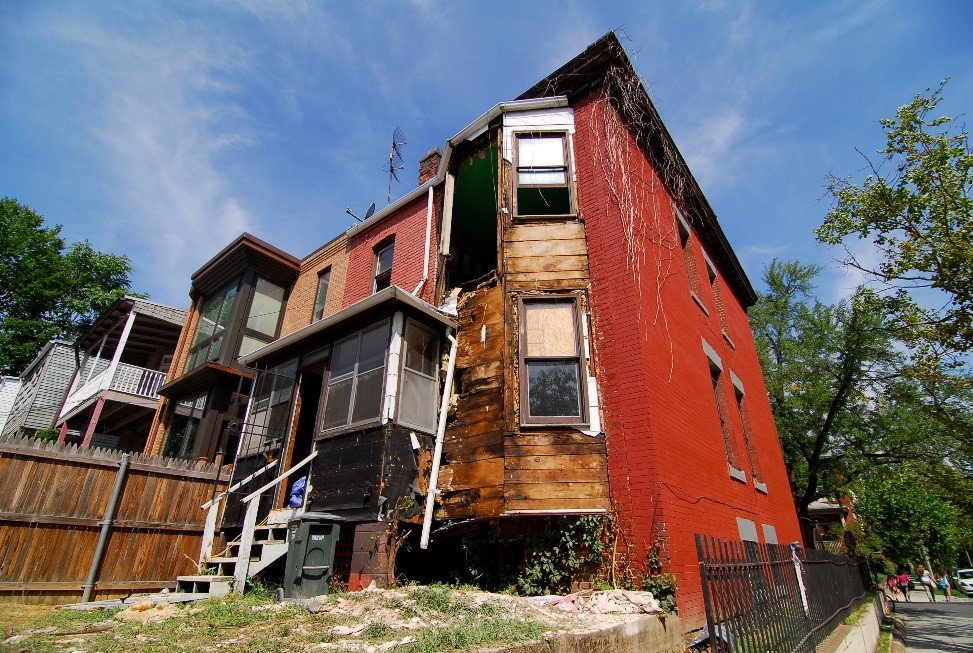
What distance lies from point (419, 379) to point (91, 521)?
6.80 m

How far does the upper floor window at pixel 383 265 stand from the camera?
1306 centimetres

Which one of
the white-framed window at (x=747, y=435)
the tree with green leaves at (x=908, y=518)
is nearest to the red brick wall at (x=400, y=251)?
the white-framed window at (x=747, y=435)

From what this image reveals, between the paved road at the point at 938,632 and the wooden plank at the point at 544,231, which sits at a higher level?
the wooden plank at the point at 544,231

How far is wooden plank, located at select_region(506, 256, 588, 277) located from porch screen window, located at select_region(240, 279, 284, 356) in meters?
9.92

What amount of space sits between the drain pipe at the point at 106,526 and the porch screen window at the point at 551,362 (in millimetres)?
A: 8210

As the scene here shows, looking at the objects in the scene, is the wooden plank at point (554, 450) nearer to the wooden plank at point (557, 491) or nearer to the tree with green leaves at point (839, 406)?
the wooden plank at point (557, 491)

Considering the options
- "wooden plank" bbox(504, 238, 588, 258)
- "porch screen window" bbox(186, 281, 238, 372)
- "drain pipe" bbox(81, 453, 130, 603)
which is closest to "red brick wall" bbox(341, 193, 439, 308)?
"wooden plank" bbox(504, 238, 588, 258)

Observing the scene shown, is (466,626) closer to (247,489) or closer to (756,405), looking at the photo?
(247,489)

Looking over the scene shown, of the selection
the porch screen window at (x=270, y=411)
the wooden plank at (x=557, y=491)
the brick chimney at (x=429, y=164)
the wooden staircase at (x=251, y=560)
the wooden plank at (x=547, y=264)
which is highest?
the brick chimney at (x=429, y=164)

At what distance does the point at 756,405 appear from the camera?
14.2m

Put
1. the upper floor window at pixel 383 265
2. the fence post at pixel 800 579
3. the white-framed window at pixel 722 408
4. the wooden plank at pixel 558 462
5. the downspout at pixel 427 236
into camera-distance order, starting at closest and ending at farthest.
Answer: the fence post at pixel 800 579
the wooden plank at pixel 558 462
the white-framed window at pixel 722 408
the downspout at pixel 427 236
the upper floor window at pixel 383 265

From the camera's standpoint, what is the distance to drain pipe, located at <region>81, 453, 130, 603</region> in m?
8.83

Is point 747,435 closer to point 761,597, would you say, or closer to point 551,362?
point 551,362

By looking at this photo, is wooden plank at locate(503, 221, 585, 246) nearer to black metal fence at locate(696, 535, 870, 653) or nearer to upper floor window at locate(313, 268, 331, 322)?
black metal fence at locate(696, 535, 870, 653)
